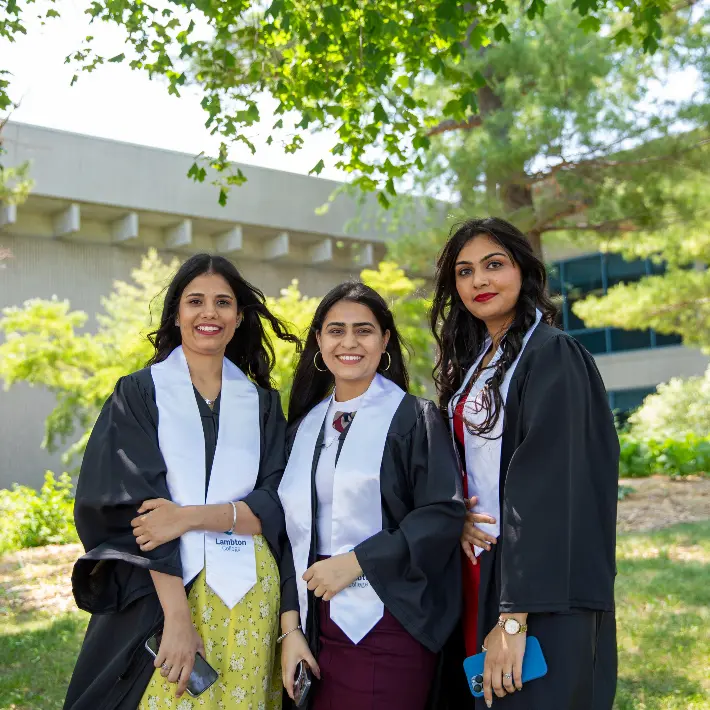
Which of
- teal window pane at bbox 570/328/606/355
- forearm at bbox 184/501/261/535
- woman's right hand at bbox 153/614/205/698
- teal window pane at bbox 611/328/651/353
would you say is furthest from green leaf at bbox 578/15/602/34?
teal window pane at bbox 570/328/606/355

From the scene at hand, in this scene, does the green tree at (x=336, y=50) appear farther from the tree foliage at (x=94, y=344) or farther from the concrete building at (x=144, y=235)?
the concrete building at (x=144, y=235)

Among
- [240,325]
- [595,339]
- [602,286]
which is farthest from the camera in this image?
[595,339]

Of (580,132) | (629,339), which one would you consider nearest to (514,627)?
(580,132)

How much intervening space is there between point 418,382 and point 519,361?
7.90 metres

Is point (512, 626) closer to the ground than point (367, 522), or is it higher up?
closer to the ground

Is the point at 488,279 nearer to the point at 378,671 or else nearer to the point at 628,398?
the point at 378,671

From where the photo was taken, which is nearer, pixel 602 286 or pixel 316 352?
pixel 316 352

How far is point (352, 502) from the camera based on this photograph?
266 centimetres

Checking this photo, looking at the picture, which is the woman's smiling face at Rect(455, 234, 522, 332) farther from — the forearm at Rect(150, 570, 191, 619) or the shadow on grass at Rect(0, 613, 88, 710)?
the shadow on grass at Rect(0, 613, 88, 710)

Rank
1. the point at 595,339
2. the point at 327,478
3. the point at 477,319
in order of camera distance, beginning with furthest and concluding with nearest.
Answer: the point at 595,339 → the point at 477,319 → the point at 327,478

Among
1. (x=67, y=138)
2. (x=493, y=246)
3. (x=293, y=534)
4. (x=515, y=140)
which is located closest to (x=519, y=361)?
(x=493, y=246)

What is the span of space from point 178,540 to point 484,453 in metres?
0.97

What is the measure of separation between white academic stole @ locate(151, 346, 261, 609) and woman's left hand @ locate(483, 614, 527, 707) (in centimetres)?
77

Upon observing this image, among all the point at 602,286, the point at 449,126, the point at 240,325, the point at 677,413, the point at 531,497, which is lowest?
the point at 677,413
